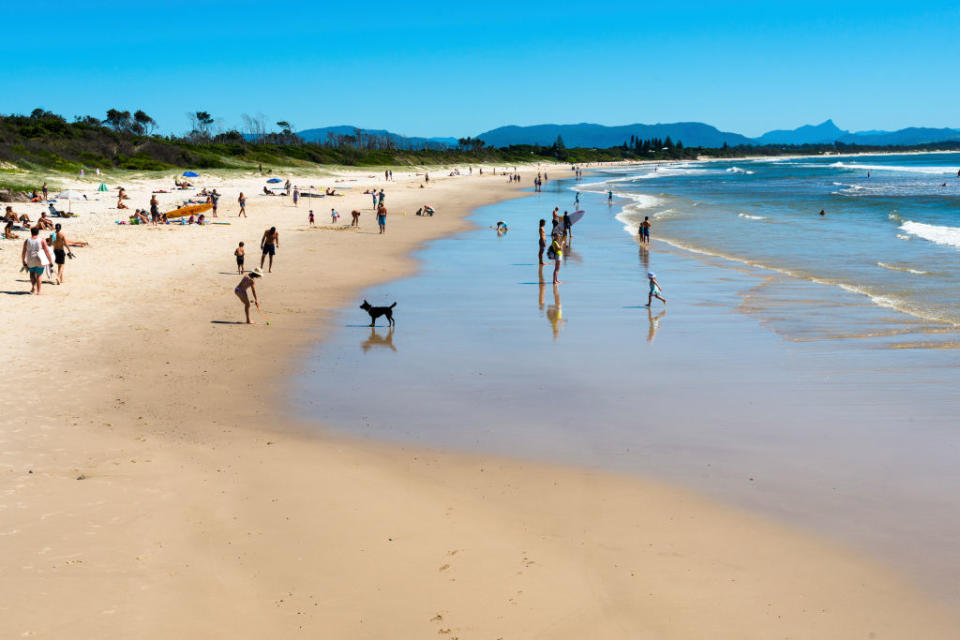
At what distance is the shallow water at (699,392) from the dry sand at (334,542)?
0.63 metres

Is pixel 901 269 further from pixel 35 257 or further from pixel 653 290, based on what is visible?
pixel 35 257

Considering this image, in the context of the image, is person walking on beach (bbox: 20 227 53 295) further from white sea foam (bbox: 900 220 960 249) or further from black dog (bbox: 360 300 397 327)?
white sea foam (bbox: 900 220 960 249)

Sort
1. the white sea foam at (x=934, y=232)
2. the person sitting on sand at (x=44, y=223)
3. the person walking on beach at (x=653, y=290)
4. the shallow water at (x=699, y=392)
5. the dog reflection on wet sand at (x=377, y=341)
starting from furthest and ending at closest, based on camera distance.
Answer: the white sea foam at (x=934, y=232)
the person sitting on sand at (x=44, y=223)
the person walking on beach at (x=653, y=290)
the dog reflection on wet sand at (x=377, y=341)
the shallow water at (x=699, y=392)

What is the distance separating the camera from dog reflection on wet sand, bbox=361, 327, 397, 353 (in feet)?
46.8

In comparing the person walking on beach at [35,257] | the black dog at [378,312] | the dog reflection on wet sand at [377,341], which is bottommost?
the dog reflection on wet sand at [377,341]

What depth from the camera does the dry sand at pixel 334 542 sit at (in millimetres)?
5871

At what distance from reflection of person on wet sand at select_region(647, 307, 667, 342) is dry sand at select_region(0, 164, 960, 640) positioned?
254 inches

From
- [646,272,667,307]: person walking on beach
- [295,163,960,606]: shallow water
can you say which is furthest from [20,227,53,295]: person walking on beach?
[646,272,667,307]: person walking on beach

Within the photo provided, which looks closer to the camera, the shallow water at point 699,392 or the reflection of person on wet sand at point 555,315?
the shallow water at point 699,392

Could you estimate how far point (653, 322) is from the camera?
53.2 ft

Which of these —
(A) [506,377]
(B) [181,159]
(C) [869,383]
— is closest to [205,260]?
(A) [506,377]

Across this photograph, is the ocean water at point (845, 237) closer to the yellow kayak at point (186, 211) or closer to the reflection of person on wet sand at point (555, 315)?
the reflection of person on wet sand at point (555, 315)

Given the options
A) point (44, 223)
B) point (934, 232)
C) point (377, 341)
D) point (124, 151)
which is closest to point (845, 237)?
point (934, 232)

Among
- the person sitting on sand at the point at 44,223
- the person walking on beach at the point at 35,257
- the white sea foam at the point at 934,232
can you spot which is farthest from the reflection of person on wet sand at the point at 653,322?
the person sitting on sand at the point at 44,223
